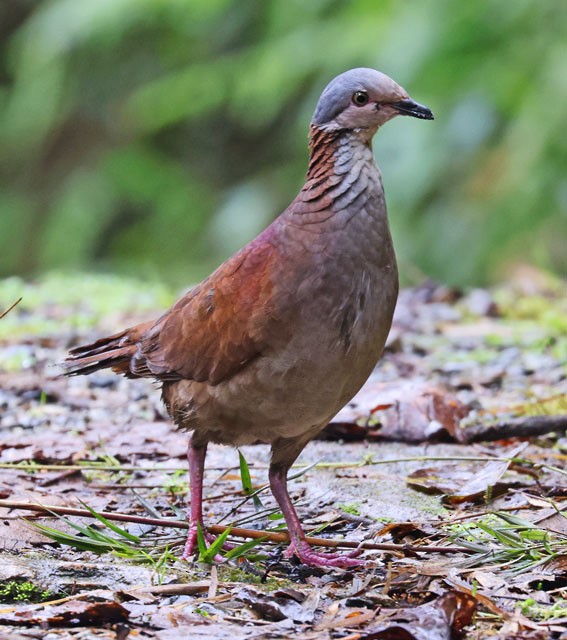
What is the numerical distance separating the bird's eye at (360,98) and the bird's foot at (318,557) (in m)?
1.39

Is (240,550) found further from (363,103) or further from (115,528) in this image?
(363,103)

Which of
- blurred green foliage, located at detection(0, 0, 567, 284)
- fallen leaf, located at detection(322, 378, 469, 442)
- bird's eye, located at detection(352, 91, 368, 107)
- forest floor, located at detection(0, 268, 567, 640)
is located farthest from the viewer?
blurred green foliage, located at detection(0, 0, 567, 284)

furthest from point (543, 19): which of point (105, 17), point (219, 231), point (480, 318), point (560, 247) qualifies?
point (105, 17)

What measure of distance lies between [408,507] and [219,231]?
7927 mm

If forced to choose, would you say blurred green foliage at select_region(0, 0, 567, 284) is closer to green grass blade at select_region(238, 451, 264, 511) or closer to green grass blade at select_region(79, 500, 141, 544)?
green grass blade at select_region(238, 451, 264, 511)

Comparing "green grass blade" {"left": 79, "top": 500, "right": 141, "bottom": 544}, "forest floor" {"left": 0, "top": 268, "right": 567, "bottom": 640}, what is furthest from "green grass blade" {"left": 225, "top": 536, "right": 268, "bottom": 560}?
"green grass blade" {"left": 79, "top": 500, "right": 141, "bottom": 544}

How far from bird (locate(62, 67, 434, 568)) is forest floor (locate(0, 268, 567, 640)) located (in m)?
0.19

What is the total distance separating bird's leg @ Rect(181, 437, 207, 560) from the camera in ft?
10.9

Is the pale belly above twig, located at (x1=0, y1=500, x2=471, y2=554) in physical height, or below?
above

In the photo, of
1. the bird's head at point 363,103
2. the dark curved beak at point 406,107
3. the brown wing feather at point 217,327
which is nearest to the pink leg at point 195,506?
the brown wing feather at point 217,327

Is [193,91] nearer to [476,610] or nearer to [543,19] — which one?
[543,19]

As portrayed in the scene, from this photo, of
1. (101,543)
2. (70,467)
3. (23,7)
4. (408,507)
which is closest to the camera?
(101,543)

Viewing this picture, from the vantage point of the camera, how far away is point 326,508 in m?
3.77

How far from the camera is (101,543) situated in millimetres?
3191
